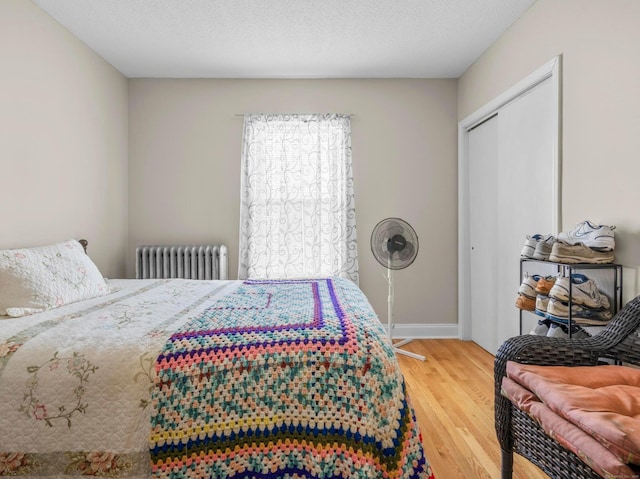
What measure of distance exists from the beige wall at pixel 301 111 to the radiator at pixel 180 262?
20cm

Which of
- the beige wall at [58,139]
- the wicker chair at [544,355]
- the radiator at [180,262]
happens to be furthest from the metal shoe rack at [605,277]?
the beige wall at [58,139]

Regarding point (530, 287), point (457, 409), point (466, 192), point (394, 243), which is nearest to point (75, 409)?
point (457, 409)

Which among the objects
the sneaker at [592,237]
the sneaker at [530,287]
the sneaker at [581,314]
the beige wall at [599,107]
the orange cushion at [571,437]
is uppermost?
the beige wall at [599,107]

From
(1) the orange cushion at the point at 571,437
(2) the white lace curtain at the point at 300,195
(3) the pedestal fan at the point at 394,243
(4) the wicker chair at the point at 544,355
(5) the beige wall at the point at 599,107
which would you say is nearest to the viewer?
(1) the orange cushion at the point at 571,437

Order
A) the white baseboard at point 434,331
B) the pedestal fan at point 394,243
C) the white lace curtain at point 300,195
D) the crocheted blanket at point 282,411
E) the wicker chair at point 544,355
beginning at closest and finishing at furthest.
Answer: the crocheted blanket at point 282,411 < the wicker chair at point 544,355 < the pedestal fan at point 394,243 < the white lace curtain at point 300,195 < the white baseboard at point 434,331

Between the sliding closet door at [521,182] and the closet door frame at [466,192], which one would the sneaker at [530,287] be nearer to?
the sliding closet door at [521,182]

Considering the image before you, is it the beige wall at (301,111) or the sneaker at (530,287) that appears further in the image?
the beige wall at (301,111)

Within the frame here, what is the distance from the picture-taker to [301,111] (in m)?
3.81

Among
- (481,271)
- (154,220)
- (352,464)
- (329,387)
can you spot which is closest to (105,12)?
(154,220)

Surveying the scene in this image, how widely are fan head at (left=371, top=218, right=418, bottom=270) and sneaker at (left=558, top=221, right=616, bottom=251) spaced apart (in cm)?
134

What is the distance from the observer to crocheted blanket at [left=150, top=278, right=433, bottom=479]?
1181 millimetres

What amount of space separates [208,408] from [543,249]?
5.83ft

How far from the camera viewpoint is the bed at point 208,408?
1188 millimetres

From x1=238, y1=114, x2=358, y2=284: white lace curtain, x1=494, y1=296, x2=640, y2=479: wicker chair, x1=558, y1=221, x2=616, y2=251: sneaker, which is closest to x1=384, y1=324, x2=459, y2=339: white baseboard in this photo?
x1=238, y1=114, x2=358, y2=284: white lace curtain
